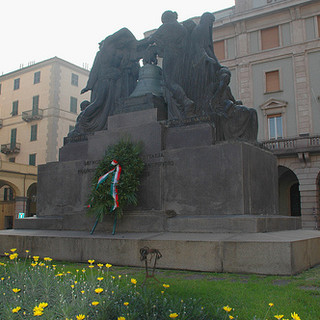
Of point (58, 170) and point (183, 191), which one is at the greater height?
point (58, 170)

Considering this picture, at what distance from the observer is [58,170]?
10.7 meters

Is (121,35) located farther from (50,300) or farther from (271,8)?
(271,8)

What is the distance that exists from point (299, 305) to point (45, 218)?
24.5 feet

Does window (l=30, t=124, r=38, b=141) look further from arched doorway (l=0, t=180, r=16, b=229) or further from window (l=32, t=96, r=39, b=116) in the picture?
arched doorway (l=0, t=180, r=16, b=229)

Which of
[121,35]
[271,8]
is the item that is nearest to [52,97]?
[271,8]

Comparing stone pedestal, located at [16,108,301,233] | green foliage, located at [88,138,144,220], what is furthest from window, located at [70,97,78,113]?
green foliage, located at [88,138,144,220]

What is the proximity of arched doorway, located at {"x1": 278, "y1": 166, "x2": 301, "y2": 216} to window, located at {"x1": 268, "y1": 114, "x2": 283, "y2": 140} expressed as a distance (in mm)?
2848

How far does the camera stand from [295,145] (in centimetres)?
2895

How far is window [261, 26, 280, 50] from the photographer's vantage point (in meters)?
32.4

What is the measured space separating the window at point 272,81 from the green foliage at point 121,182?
83.9ft

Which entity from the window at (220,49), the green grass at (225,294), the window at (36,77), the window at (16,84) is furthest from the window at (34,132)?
the green grass at (225,294)

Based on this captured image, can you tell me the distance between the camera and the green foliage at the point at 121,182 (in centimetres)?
828

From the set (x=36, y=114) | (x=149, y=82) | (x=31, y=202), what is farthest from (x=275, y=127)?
(x=31, y=202)

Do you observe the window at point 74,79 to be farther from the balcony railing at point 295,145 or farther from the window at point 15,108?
the balcony railing at point 295,145
